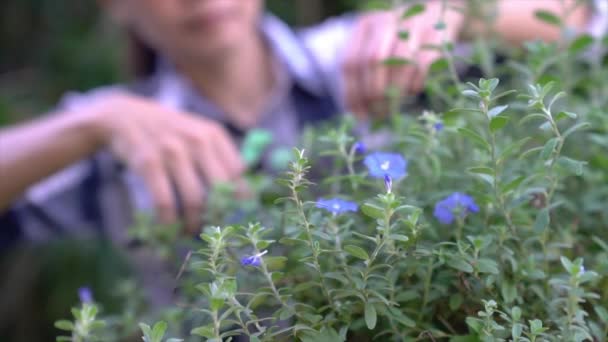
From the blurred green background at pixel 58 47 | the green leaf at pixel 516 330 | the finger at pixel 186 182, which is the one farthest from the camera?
the blurred green background at pixel 58 47

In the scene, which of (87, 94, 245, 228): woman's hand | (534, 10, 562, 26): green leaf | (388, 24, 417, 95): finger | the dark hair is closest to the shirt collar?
the dark hair

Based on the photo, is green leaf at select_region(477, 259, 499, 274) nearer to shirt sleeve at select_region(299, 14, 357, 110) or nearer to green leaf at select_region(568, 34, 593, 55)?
Answer: green leaf at select_region(568, 34, 593, 55)

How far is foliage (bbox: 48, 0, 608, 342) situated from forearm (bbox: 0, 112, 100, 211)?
646mm

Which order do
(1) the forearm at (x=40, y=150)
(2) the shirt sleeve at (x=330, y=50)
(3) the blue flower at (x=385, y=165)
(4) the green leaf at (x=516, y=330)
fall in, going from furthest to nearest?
1. (2) the shirt sleeve at (x=330, y=50)
2. (1) the forearm at (x=40, y=150)
3. (3) the blue flower at (x=385, y=165)
4. (4) the green leaf at (x=516, y=330)

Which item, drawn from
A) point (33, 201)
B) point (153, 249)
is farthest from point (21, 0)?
point (153, 249)

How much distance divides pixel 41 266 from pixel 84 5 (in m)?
1.91

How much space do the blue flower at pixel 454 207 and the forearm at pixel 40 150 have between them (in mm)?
826

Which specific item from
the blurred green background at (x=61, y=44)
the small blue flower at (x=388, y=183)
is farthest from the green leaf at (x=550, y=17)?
the blurred green background at (x=61, y=44)

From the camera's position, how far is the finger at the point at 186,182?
85 cm

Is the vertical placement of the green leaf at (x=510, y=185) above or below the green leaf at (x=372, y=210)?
below

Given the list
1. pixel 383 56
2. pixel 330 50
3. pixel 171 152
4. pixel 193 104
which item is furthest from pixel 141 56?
pixel 383 56

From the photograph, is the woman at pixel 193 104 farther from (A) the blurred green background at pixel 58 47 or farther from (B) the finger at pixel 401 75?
(A) the blurred green background at pixel 58 47

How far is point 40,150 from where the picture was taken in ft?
4.08

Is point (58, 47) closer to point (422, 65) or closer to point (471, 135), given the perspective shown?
point (422, 65)
